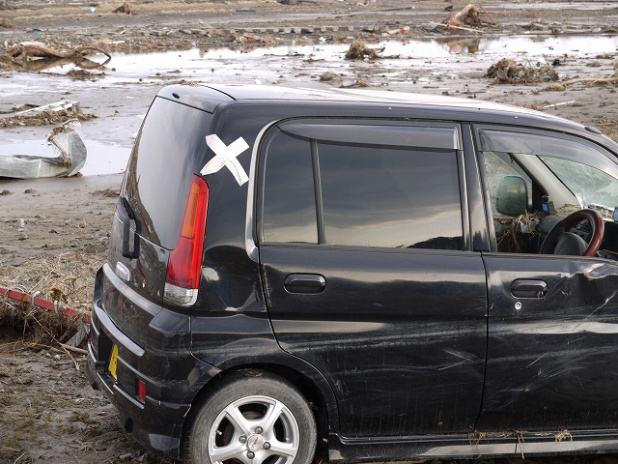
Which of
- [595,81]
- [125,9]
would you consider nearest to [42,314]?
[595,81]

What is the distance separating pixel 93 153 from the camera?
14406mm

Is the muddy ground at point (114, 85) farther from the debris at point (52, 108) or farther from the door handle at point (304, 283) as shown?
the door handle at point (304, 283)

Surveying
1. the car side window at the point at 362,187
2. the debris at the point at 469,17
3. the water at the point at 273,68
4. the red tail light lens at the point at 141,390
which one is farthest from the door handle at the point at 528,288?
the debris at the point at 469,17

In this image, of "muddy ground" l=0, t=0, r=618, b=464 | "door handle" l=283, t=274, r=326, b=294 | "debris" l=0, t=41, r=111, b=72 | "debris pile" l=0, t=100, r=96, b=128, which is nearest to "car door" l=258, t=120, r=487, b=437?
"door handle" l=283, t=274, r=326, b=294

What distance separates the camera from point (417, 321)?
4.23 meters

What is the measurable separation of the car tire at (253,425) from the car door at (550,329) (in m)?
0.86

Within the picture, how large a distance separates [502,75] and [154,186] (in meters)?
20.6

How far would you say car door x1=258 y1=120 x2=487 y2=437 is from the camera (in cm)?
408

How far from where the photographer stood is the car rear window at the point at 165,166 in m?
4.07

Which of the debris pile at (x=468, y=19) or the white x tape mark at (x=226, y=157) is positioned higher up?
the white x tape mark at (x=226, y=157)

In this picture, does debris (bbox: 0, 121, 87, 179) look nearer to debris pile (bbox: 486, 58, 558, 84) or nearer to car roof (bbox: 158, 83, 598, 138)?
car roof (bbox: 158, 83, 598, 138)

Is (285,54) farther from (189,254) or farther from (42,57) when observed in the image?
(189,254)

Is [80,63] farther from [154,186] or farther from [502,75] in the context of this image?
[154,186]

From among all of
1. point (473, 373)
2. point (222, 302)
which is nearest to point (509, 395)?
point (473, 373)
